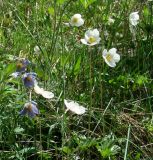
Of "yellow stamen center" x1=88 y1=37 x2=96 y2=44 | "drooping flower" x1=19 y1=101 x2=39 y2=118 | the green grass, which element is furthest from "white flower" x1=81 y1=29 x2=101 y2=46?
"drooping flower" x1=19 y1=101 x2=39 y2=118

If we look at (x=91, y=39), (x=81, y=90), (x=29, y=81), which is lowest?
(x=81, y=90)

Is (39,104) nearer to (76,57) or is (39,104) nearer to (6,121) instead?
(6,121)

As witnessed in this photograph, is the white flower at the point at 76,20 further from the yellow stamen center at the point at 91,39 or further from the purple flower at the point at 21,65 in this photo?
the purple flower at the point at 21,65

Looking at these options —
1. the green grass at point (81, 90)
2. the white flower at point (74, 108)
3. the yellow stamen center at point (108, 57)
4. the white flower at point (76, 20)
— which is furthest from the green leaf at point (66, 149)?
the white flower at point (76, 20)

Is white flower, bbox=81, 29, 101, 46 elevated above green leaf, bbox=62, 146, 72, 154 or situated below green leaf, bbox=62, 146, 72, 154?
above

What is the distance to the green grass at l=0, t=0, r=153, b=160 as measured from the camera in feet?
5.64

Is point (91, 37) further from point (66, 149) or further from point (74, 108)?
point (66, 149)

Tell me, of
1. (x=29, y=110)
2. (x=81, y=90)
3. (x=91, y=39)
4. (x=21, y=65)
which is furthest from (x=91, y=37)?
(x=29, y=110)

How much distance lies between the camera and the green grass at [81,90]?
1.72 meters

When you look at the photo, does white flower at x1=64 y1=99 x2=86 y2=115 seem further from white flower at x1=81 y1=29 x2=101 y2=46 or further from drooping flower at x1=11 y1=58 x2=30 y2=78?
white flower at x1=81 y1=29 x2=101 y2=46

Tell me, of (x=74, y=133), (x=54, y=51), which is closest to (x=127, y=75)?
(x=54, y=51)

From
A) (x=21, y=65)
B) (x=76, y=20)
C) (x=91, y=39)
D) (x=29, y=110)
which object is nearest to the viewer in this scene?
(x=29, y=110)

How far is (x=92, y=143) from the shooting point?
5.56 ft

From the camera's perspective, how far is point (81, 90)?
6.80 ft
